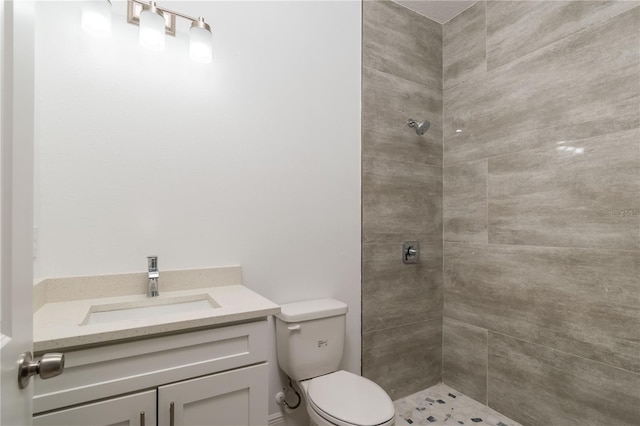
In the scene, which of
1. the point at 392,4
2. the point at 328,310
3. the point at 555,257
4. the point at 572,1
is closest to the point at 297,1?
the point at 392,4

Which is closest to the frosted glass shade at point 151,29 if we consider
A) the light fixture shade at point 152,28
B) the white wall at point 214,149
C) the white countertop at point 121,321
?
the light fixture shade at point 152,28

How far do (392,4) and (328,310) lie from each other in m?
1.88

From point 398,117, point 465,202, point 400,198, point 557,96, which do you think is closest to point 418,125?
point 398,117

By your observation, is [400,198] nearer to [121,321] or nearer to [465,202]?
[465,202]

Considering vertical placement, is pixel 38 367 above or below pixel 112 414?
above

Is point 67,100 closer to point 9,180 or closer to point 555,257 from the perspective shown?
point 9,180

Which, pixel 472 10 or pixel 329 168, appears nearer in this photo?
pixel 329 168

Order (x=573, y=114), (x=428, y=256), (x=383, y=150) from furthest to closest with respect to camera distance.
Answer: (x=428, y=256), (x=383, y=150), (x=573, y=114)

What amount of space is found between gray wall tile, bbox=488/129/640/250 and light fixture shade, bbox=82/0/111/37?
6.50 ft

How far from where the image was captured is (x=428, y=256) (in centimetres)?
211

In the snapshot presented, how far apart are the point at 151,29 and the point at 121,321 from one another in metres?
1.09

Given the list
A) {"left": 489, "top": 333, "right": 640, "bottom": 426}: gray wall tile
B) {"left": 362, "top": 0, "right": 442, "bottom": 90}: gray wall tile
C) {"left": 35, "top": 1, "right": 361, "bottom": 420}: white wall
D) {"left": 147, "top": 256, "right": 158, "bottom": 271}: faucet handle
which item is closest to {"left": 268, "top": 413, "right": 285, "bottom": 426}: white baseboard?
{"left": 35, "top": 1, "right": 361, "bottom": 420}: white wall

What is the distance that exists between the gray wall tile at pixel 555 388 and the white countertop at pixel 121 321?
1.44 metres

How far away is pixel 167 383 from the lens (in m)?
0.94
